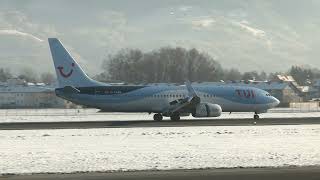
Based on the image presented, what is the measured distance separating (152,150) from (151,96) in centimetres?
2771

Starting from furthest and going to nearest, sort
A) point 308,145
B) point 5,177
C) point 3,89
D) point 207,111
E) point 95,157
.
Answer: point 3,89
point 207,111
point 308,145
point 95,157
point 5,177

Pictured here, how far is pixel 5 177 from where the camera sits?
1517cm

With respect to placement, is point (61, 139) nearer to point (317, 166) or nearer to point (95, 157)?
point (95, 157)

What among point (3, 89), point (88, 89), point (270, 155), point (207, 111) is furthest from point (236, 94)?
point (3, 89)

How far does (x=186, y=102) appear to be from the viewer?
47.4 m

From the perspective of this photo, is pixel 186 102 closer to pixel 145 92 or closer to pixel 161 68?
pixel 145 92

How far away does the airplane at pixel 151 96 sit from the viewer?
47.5 m

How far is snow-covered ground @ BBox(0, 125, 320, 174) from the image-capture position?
17672mm

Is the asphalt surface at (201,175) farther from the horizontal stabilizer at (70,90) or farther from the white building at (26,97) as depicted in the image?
the white building at (26,97)

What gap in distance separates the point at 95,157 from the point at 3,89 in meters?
119

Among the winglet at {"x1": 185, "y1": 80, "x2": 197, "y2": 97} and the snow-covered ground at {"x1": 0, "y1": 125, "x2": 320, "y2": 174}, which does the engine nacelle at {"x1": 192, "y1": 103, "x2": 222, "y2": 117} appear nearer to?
the winglet at {"x1": 185, "y1": 80, "x2": 197, "y2": 97}

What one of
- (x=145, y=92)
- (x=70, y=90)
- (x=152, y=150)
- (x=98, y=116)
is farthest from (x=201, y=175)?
(x=98, y=116)

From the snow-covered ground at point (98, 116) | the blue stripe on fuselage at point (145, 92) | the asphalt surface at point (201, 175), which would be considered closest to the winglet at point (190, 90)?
the blue stripe on fuselage at point (145, 92)

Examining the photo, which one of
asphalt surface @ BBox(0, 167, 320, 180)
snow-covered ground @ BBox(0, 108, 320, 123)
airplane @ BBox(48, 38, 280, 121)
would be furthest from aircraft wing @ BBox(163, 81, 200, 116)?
asphalt surface @ BBox(0, 167, 320, 180)
